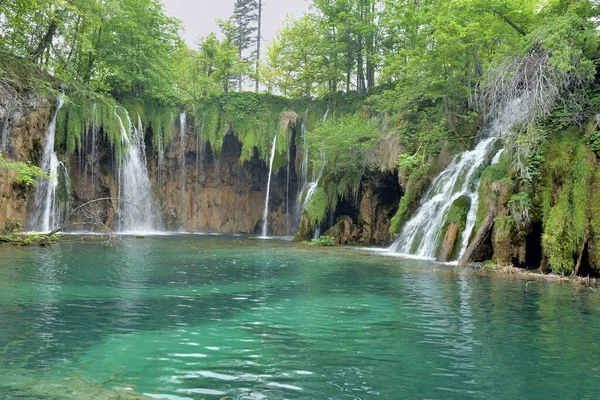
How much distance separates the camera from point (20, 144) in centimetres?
Answer: 2645

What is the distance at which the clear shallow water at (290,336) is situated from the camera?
4980 mm

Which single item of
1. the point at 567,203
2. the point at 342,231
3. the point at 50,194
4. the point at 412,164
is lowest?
the point at 342,231

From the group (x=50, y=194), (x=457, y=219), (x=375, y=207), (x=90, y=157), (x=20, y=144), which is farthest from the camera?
(x=90, y=157)

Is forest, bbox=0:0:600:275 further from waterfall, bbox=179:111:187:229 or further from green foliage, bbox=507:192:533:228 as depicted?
waterfall, bbox=179:111:187:229

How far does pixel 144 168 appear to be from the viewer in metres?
34.4

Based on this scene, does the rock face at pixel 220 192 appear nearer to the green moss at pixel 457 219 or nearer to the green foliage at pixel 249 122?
the green foliage at pixel 249 122

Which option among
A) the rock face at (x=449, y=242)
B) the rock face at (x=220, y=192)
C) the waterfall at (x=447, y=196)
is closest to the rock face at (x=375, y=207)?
the waterfall at (x=447, y=196)

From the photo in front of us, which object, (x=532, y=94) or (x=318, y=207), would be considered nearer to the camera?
(x=532, y=94)

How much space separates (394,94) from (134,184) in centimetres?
1825

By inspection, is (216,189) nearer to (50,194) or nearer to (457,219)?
(50,194)

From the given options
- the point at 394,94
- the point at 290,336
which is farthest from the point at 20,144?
the point at 290,336

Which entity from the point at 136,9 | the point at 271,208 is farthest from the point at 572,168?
the point at 136,9

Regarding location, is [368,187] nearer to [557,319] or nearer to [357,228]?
[357,228]

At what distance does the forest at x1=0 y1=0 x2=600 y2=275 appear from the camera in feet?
49.0
